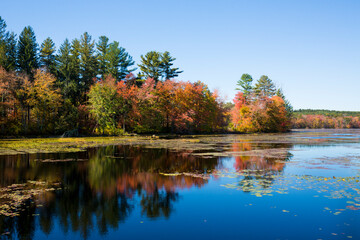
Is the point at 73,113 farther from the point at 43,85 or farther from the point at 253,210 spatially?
the point at 253,210

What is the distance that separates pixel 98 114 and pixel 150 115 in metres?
10.4

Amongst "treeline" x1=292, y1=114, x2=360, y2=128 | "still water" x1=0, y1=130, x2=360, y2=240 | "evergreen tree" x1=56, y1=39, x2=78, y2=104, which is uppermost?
"evergreen tree" x1=56, y1=39, x2=78, y2=104

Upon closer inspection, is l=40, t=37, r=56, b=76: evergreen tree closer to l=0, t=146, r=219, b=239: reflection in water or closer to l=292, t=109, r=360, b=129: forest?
l=0, t=146, r=219, b=239: reflection in water

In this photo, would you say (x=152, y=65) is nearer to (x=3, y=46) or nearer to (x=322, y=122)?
(x=3, y=46)

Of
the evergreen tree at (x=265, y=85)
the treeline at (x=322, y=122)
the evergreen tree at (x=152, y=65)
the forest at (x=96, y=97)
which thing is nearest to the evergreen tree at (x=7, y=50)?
the forest at (x=96, y=97)

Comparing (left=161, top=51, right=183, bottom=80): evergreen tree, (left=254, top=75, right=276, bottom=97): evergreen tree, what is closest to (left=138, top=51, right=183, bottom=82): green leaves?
(left=161, top=51, right=183, bottom=80): evergreen tree

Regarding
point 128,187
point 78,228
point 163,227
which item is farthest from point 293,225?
point 128,187

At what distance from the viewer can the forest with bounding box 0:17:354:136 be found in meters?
45.1

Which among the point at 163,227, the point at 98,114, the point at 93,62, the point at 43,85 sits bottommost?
the point at 163,227

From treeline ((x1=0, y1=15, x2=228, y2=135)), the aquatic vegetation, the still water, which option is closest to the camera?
the still water

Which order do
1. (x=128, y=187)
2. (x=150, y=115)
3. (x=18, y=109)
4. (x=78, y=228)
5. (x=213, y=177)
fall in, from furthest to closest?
1. (x=150, y=115)
2. (x=18, y=109)
3. (x=213, y=177)
4. (x=128, y=187)
5. (x=78, y=228)

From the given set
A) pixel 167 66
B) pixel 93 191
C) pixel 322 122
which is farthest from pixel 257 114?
pixel 322 122

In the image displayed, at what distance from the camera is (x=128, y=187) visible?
11219mm

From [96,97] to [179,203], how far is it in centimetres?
4402
